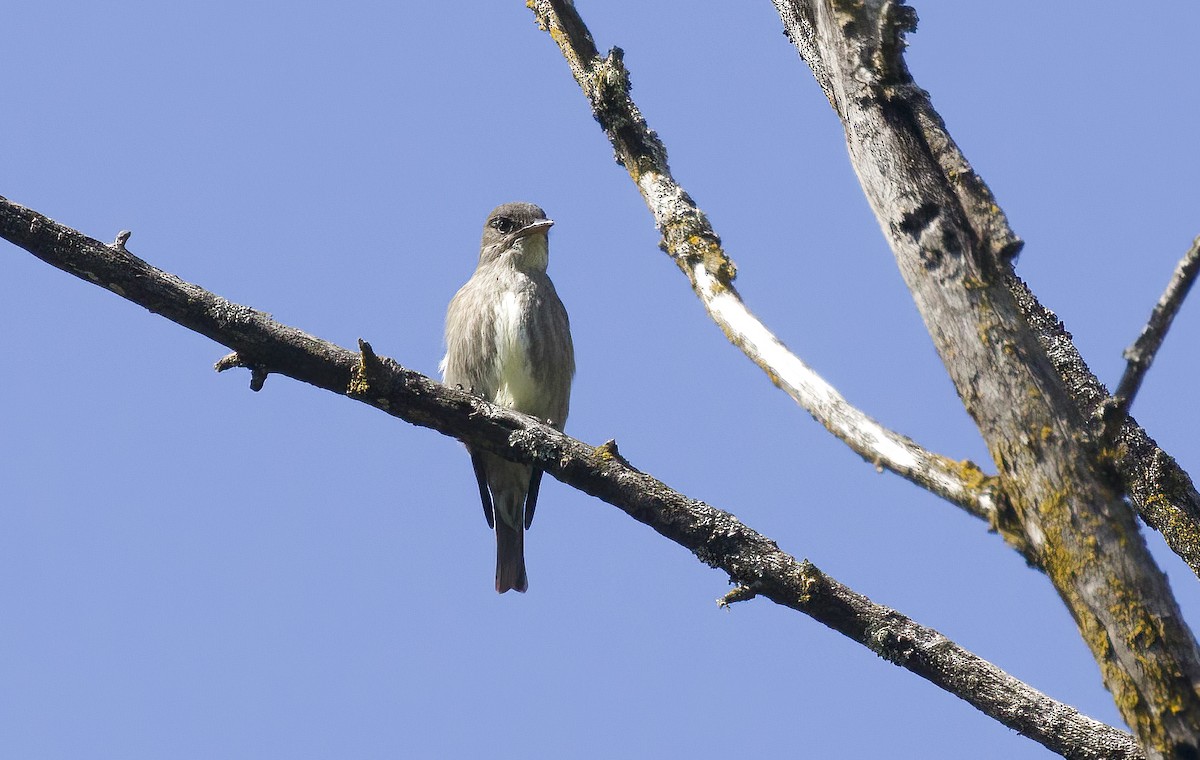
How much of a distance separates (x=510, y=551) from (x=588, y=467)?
3613 mm

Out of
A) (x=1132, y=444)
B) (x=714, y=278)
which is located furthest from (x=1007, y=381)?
(x=714, y=278)

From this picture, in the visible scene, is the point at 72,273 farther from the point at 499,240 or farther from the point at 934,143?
the point at 499,240

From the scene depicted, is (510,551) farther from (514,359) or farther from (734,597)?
(734,597)

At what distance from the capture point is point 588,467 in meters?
4.77

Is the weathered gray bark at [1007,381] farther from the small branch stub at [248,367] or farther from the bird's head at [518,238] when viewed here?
the bird's head at [518,238]

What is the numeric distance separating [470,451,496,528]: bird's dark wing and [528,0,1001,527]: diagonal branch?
3.06 metres

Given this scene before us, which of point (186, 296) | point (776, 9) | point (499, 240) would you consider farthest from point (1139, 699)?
point (499, 240)

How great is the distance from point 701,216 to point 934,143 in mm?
1893

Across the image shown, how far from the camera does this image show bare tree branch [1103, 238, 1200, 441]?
9.31ft

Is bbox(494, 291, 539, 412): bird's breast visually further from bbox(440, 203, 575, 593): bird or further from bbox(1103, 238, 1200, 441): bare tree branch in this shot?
bbox(1103, 238, 1200, 441): bare tree branch

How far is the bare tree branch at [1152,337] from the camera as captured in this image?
2.84 metres

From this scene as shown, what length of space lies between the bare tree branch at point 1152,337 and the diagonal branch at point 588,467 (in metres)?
1.24

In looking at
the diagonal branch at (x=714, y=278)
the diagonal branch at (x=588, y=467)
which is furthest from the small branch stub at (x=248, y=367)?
the diagonal branch at (x=714, y=278)

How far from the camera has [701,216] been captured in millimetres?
5340
